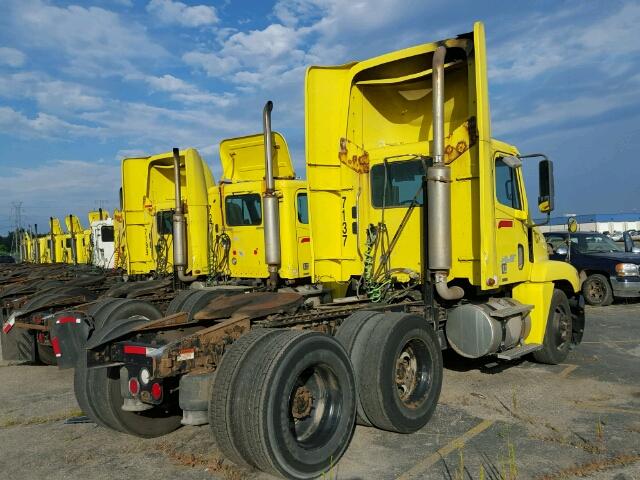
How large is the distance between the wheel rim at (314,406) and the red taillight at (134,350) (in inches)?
44.6

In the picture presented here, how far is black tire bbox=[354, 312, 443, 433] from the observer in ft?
16.1

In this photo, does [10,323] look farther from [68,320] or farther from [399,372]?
[399,372]

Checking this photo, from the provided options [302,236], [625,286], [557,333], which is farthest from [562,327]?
[625,286]

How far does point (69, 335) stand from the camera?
6.31 meters

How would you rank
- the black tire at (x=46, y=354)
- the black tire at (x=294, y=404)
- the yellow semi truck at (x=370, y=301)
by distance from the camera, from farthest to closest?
the black tire at (x=46, y=354), the yellow semi truck at (x=370, y=301), the black tire at (x=294, y=404)

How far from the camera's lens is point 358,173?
7238 millimetres

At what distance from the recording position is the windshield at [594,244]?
588 inches

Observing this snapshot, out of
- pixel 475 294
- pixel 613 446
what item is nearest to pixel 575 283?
pixel 475 294

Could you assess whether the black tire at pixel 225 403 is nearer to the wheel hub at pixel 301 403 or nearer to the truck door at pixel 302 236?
the wheel hub at pixel 301 403

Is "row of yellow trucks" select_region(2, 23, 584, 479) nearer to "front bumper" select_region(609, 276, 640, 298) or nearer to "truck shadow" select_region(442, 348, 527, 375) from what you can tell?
"truck shadow" select_region(442, 348, 527, 375)

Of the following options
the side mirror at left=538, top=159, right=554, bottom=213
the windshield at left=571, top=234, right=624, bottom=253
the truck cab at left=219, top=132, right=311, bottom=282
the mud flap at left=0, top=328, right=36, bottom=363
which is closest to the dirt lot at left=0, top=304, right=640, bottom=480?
the mud flap at left=0, top=328, right=36, bottom=363

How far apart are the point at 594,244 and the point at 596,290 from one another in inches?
61.5

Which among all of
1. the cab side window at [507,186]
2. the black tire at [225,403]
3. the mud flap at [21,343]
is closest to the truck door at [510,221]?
the cab side window at [507,186]

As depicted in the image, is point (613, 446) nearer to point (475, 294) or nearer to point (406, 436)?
point (406, 436)
